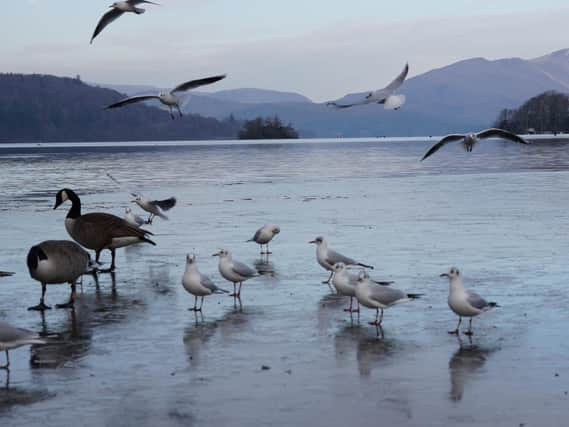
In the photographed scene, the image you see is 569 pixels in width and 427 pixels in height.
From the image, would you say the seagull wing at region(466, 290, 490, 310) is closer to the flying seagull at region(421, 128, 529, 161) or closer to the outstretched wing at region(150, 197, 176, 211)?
the flying seagull at region(421, 128, 529, 161)

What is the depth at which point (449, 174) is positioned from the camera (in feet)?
146

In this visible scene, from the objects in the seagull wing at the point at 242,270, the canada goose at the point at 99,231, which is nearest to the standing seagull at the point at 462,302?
the seagull wing at the point at 242,270

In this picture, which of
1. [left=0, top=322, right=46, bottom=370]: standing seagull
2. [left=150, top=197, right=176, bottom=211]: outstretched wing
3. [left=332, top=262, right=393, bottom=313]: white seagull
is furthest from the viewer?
[left=150, top=197, right=176, bottom=211]: outstretched wing

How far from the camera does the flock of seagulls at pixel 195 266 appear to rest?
10.5 meters

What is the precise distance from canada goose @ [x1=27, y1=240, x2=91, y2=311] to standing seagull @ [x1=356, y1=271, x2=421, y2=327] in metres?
4.02

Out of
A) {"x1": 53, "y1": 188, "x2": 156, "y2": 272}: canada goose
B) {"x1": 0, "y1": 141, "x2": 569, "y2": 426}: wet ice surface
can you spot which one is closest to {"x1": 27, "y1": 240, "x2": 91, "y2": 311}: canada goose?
{"x1": 0, "y1": 141, "x2": 569, "y2": 426}: wet ice surface

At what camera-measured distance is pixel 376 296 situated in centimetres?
1091

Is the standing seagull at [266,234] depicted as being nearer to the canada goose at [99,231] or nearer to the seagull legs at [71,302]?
the canada goose at [99,231]

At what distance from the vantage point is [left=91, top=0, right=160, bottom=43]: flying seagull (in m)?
15.2

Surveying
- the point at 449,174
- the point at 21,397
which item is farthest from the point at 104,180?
the point at 21,397

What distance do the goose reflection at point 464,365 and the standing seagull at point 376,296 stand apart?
48.5 inches

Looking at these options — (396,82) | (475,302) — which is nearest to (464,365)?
(475,302)

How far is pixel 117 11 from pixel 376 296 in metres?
7.90

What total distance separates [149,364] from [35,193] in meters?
26.1
